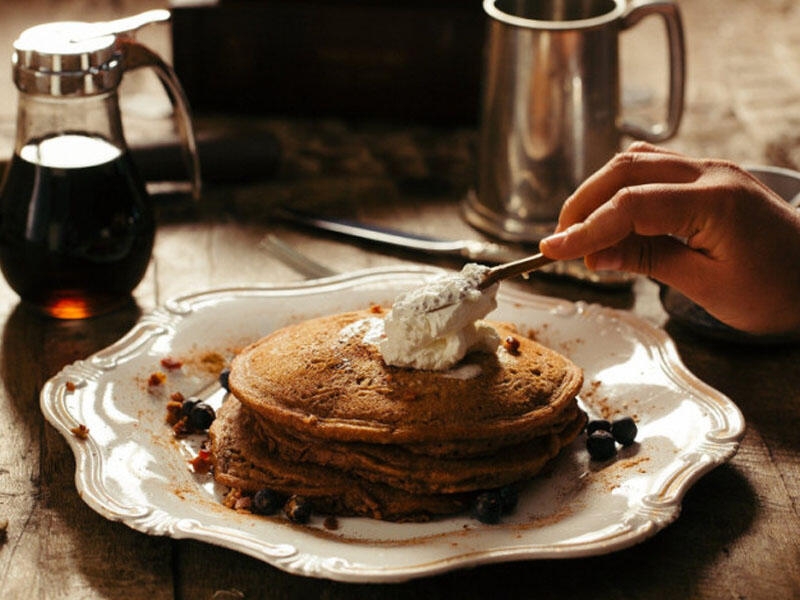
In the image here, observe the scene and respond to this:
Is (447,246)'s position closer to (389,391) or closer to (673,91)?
(673,91)

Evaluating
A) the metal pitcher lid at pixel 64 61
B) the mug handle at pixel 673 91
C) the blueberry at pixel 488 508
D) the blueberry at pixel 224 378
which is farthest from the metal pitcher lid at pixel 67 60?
the mug handle at pixel 673 91

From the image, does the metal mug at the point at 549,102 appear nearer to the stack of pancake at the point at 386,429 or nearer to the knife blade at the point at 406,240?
the knife blade at the point at 406,240

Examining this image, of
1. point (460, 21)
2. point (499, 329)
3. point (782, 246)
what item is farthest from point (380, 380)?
point (460, 21)

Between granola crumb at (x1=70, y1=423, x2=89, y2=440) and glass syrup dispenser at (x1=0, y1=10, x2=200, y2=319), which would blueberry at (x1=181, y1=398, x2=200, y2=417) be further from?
glass syrup dispenser at (x1=0, y1=10, x2=200, y2=319)

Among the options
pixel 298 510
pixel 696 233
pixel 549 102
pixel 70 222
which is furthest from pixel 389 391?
pixel 549 102

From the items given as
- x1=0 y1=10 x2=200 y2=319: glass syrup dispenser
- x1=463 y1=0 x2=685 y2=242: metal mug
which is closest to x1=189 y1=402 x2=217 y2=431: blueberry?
x1=0 y1=10 x2=200 y2=319: glass syrup dispenser

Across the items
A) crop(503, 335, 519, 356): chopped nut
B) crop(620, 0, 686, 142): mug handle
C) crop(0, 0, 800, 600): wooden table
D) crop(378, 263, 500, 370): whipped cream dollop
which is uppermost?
crop(620, 0, 686, 142): mug handle
